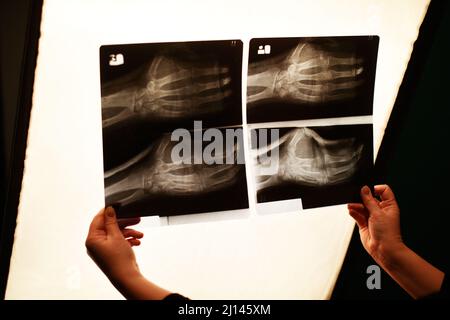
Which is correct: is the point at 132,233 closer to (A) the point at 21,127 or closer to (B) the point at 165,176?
(B) the point at 165,176

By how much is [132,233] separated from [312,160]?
0.47 metres

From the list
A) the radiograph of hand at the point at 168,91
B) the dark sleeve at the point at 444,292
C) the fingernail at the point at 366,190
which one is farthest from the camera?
the fingernail at the point at 366,190

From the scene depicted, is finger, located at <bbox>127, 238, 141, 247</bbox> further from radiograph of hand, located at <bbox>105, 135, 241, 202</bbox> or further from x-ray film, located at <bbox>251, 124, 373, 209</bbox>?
x-ray film, located at <bbox>251, 124, 373, 209</bbox>

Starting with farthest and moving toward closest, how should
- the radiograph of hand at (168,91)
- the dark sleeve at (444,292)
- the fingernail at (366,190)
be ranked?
the fingernail at (366,190) → the radiograph of hand at (168,91) → the dark sleeve at (444,292)

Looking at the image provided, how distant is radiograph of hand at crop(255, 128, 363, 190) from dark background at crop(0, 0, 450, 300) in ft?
0.52

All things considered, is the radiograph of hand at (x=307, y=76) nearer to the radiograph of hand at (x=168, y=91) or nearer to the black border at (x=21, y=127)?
the radiograph of hand at (x=168, y=91)

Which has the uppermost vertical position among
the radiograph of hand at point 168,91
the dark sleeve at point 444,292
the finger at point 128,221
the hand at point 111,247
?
the radiograph of hand at point 168,91

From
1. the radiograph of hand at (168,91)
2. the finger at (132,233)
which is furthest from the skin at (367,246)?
the radiograph of hand at (168,91)

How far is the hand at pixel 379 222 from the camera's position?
3.22 ft

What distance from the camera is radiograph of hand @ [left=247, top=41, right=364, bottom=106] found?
967mm

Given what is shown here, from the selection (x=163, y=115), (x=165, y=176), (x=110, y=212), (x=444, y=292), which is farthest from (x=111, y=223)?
(x=444, y=292)

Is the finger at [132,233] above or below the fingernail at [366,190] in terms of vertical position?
below
